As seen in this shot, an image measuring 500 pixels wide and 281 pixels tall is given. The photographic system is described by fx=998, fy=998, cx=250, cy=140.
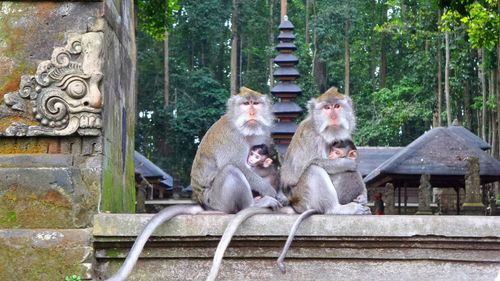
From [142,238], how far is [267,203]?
110 cm

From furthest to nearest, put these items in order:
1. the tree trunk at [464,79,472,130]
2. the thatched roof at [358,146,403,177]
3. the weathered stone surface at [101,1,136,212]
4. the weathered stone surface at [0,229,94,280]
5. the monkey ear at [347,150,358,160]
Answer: the tree trunk at [464,79,472,130] < the thatched roof at [358,146,403,177] < the monkey ear at [347,150,358,160] < the weathered stone surface at [101,1,136,212] < the weathered stone surface at [0,229,94,280]

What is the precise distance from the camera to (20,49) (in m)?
5.79

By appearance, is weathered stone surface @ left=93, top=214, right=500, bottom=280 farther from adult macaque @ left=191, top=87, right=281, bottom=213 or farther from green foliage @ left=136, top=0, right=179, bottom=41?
green foliage @ left=136, top=0, right=179, bottom=41

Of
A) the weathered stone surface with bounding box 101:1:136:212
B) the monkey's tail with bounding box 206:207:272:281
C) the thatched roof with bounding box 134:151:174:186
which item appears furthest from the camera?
the thatched roof with bounding box 134:151:174:186

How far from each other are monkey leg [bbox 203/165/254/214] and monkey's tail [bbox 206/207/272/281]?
462mm

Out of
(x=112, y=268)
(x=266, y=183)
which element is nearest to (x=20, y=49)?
(x=112, y=268)

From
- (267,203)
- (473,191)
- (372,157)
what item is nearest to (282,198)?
(267,203)

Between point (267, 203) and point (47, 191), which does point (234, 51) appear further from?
point (47, 191)

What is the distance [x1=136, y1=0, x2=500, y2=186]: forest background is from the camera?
127 ft

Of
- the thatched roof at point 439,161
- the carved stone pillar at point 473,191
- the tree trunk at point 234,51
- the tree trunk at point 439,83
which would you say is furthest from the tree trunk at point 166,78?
the carved stone pillar at point 473,191

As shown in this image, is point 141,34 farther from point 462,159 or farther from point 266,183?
point 266,183

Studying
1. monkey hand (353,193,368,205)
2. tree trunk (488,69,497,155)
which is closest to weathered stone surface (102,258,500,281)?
monkey hand (353,193,368,205)

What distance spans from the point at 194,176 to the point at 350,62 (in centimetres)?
4124

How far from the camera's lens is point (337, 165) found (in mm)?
6699
